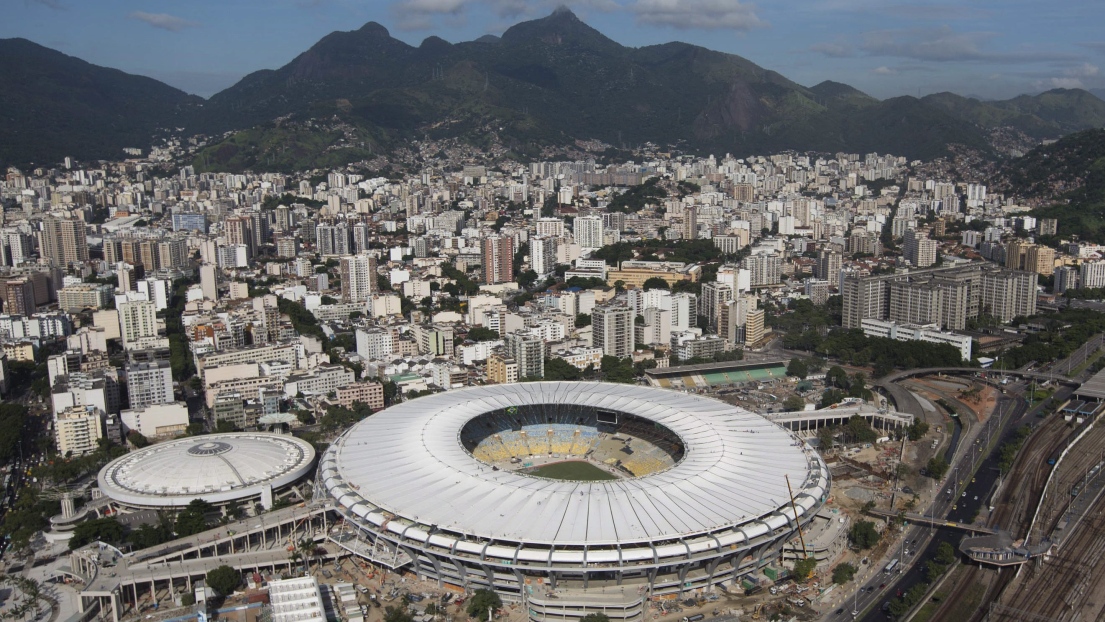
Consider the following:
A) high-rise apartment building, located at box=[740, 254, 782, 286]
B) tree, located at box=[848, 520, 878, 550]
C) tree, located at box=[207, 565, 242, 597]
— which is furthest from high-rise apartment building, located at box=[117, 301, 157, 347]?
high-rise apartment building, located at box=[740, 254, 782, 286]

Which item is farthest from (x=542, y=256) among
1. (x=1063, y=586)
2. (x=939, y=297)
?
(x=1063, y=586)

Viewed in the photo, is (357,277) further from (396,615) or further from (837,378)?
(396,615)

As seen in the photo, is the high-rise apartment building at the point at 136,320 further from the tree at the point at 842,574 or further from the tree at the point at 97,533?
the tree at the point at 842,574

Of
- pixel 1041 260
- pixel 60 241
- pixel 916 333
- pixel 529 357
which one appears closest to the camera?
pixel 529 357

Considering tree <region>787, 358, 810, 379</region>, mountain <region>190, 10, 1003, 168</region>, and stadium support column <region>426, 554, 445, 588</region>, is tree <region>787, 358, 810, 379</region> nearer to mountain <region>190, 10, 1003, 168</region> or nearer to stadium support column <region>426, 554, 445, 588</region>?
stadium support column <region>426, 554, 445, 588</region>

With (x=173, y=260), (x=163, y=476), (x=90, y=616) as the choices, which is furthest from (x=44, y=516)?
(x=173, y=260)
